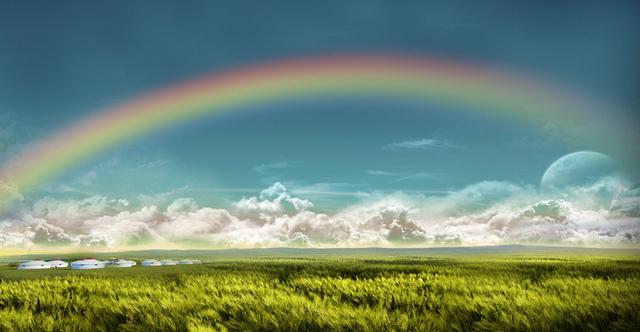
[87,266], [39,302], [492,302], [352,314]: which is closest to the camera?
[352,314]

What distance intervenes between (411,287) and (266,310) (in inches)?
323

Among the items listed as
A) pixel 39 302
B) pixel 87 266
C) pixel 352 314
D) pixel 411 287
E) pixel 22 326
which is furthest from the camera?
pixel 87 266

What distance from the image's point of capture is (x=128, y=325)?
443 inches

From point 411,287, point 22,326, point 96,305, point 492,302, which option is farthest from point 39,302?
point 492,302

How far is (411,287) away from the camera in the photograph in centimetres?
1862

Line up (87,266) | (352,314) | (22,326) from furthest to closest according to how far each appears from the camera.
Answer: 1. (87,266)
2. (22,326)
3. (352,314)

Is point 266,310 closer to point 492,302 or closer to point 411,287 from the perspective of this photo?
point 492,302

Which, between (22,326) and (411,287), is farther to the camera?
(411,287)

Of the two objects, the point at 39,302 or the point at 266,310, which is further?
the point at 39,302

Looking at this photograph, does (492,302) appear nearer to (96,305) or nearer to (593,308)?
(593,308)

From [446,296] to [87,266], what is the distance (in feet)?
554

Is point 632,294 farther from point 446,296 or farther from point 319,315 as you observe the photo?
point 319,315

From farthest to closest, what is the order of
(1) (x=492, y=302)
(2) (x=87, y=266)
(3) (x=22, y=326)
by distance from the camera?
(2) (x=87, y=266) → (1) (x=492, y=302) → (3) (x=22, y=326)

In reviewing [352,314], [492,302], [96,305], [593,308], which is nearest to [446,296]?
[492,302]
